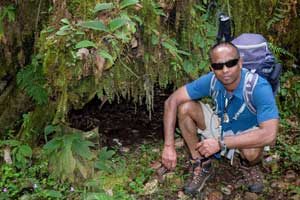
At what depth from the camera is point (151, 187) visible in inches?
205

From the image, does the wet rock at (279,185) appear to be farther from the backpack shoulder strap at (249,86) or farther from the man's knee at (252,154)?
the backpack shoulder strap at (249,86)

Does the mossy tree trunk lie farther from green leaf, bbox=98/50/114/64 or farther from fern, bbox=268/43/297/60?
fern, bbox=268/43/297/60

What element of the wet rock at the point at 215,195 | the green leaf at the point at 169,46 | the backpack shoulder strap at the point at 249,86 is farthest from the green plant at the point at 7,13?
the wet rock at the point at 215,195

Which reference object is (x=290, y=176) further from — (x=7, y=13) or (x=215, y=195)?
(x=7, y=13)

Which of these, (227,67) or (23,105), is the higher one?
(227,67)

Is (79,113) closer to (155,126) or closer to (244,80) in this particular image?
(155,126)

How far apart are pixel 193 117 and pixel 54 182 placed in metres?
1.61

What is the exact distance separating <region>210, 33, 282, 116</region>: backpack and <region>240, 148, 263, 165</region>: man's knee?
0.50m

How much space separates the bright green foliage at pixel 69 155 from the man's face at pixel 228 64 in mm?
1675

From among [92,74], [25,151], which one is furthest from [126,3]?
[25,151]

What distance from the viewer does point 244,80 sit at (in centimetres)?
452

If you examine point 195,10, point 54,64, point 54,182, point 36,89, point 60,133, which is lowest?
point 54,182

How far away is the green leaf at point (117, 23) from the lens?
479 cm

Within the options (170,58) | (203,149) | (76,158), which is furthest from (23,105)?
(203,149)
